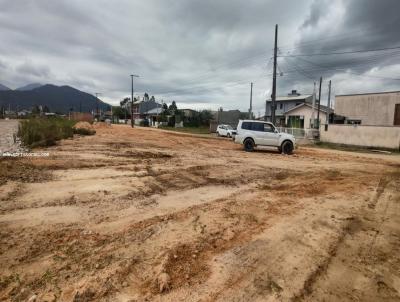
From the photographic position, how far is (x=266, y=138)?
741 inches

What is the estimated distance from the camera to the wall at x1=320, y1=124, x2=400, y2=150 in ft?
79.8

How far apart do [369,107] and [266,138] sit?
28.4 m

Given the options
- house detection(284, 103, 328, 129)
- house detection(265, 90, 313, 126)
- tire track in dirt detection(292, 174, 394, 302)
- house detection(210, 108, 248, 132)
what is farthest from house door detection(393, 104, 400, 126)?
house detection(210, 108, 248, 132)

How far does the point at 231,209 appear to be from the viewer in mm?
6281

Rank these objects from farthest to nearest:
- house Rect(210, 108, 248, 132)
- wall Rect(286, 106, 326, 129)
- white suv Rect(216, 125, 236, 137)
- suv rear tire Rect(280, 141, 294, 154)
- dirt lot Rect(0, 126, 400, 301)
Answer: house Rect(210, 108, 248, 132) < wall Rect(286, 106, 326, 129) < white suv Rect(216, 125, 236, 137) < suv rear tire Rect(280, 141, 294, 154) < dirt lot Rect(0, 126, 400, 301)

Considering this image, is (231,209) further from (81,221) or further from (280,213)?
(81,221)

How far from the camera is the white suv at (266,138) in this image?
18.7 meters

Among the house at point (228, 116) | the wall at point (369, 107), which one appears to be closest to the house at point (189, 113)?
the house at point (228, 116)

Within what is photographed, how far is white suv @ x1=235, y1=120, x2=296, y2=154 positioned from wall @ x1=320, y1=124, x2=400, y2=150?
11.5 m

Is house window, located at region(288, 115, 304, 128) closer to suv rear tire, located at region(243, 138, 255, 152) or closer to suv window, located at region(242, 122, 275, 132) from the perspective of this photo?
suv window, located at region(242, 122, 275, 132)

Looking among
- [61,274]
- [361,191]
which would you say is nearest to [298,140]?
[361,191]

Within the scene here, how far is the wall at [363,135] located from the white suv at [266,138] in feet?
37.8

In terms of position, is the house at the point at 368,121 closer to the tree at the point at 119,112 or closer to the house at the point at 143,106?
the house at the point at 143,106

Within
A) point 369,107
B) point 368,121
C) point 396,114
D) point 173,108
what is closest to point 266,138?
point 396,114
